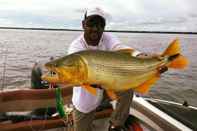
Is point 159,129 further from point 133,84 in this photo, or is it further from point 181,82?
point 181,82

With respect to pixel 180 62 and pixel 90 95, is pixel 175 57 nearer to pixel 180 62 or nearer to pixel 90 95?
pixel 180 62

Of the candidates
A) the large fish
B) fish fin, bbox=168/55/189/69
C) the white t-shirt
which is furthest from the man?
fish fin, bbox=168/55/189/69

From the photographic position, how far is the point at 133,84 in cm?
363

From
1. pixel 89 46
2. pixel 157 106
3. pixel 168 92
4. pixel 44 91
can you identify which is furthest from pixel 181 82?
pixel 89 46

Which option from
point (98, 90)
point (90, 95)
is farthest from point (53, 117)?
point (98, 90)

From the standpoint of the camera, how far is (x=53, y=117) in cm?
618

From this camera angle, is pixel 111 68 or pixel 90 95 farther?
pixel 90 95

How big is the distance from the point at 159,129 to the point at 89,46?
7.12 ft

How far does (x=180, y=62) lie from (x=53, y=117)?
3270mm

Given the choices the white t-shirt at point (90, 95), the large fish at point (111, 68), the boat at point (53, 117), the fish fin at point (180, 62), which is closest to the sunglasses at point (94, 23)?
the white t-shirt at point (90, 95)

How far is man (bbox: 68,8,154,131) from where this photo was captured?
4.34 meters

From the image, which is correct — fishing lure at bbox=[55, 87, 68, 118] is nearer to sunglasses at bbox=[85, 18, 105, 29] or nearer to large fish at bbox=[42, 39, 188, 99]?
sunglasses at bbox=[85, 18, 105, 29]

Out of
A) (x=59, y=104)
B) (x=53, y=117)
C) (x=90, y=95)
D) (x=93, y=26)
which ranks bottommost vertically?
(x=53, y=117)

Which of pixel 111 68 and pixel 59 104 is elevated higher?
pixel 111 68
